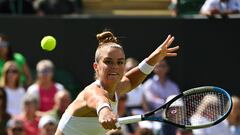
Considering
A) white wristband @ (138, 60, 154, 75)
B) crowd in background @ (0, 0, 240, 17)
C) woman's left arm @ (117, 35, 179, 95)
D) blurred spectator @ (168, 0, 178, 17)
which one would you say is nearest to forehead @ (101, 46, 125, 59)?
woman's left arm @ (117, 35, 179, 95)

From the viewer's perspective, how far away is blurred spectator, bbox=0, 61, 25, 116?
36.4ft

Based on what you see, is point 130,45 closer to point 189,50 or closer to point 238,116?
point 189,50

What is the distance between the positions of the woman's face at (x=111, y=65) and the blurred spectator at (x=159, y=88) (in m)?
4.62

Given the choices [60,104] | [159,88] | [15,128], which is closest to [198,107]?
[15,128]

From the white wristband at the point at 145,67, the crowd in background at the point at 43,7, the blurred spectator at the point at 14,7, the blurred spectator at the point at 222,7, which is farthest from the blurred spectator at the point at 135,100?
the white wristband at the point at 145,67

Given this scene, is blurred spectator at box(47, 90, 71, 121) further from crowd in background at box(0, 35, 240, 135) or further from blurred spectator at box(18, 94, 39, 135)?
blurred spectator at box(18, 94, 39, 135)

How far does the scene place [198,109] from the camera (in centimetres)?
777

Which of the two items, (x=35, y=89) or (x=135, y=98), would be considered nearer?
(x=35, y=89)

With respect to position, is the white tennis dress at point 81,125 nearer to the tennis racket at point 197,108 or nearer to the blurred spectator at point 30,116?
the tennis racket at point 197,108

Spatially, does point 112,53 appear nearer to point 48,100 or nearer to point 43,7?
point 48,100

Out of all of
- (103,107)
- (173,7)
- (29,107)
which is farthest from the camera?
(173,7)

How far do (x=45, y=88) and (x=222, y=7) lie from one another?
2.79 m

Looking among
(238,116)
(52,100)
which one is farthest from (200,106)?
(52,100)

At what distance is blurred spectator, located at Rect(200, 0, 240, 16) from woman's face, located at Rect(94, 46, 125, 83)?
5.06 meters
